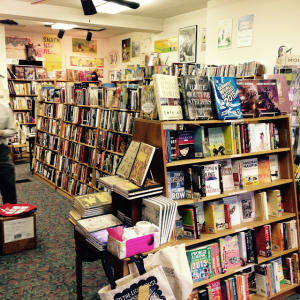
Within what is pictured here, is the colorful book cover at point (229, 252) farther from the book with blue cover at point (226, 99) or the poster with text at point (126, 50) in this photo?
the poster with text at point (126, 50)

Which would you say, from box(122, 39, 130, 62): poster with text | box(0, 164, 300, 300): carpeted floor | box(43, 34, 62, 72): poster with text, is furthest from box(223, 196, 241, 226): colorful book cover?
box(43, 34, 62, 72): poster with text

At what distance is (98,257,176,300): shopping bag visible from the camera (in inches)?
70.7

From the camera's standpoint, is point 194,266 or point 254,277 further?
point 254,277

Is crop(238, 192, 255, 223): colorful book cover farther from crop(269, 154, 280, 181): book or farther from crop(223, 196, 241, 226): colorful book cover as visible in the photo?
crop(269, 154, 280, 181): book

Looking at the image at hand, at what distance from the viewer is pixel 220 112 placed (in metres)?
2.56

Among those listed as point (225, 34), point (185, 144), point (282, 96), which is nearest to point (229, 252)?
point (185, 144)

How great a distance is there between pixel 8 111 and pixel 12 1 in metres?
3.41

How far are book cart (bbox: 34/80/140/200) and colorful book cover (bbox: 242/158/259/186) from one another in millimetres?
1700

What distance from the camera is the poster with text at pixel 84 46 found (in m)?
10.8

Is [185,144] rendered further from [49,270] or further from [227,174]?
[49,270]

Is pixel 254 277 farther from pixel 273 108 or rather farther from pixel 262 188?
pixel 273 108

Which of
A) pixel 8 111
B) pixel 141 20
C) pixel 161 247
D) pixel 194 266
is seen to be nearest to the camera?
pixel 161 247

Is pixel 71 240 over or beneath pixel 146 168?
beneath

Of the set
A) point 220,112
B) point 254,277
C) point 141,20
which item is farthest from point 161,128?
point 141,20
